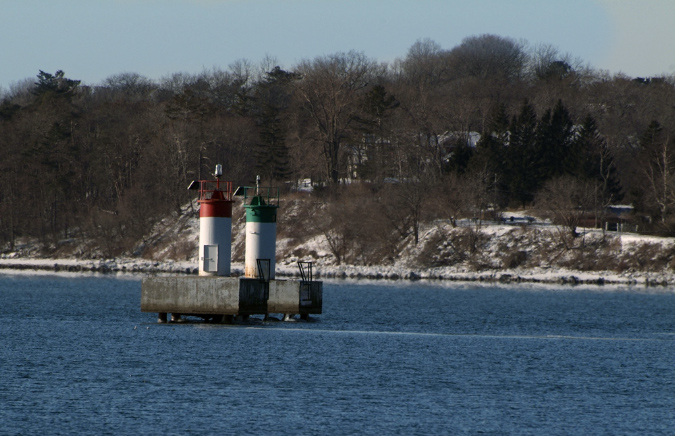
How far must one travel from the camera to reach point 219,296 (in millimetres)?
38906

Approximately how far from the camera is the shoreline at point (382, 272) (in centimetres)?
7894

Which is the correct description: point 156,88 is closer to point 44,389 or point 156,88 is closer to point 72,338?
point 72,338

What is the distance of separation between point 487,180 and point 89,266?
127 feet

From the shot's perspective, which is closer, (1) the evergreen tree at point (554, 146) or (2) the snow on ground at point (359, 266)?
(2) the snow on ground at point (359, 266)

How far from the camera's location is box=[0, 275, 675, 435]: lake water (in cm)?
2384

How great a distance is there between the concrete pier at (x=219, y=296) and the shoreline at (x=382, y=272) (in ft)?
126

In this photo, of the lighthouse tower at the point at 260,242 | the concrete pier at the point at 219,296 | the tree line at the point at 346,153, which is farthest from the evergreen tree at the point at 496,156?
the concrete pier at the point at 219,296

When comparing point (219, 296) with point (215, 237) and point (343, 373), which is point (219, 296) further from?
point (343, 373)

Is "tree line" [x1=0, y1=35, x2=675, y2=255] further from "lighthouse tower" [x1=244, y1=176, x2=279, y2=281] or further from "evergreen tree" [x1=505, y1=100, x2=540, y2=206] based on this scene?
"lighthouse tower" [x1=244, y1=176, x2=279, y2=281]

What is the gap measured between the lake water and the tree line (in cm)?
4036

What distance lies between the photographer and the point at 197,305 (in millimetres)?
39188

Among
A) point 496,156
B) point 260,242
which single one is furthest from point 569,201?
point 260,242

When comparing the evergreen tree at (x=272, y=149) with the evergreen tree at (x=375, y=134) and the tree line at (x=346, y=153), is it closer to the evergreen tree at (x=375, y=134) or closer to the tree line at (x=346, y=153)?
the tree line at (x=346, y=153)

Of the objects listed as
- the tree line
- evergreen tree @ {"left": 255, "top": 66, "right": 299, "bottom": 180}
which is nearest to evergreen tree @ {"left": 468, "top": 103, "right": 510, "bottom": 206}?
the tree line
